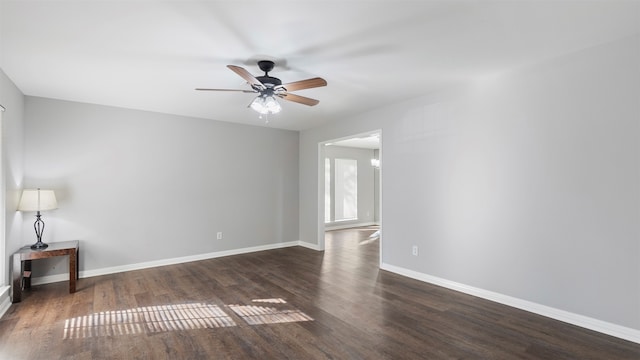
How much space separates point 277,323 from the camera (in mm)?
2975

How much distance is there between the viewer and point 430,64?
3.16 meters

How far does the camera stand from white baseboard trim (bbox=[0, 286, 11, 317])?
3.19 m

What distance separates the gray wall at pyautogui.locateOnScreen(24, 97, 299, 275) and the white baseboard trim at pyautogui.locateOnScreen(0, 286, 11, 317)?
3.02ft

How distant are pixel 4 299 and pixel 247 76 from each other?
3.43 meters

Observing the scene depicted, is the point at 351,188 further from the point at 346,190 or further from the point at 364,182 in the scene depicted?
the point at 364,182

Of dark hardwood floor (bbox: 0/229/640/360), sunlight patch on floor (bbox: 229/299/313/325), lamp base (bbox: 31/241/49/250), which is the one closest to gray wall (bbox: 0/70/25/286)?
lamp base (bbox: 31/241/49/250)

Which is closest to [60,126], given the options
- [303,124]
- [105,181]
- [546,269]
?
[105,181]

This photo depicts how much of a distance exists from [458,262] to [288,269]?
7.92 feet

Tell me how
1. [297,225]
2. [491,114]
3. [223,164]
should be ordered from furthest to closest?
[297,225]
[223,164]
[491,114]

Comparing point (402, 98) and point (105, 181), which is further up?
point (402, 98)

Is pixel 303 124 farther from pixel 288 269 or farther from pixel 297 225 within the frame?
pixel 288 269

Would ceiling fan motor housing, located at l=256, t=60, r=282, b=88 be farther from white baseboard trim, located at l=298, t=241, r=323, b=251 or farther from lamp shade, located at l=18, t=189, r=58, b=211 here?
white baseboard trim, located at l=298, t=241, r=323, b=251

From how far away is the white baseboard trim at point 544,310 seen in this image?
2.66 metres

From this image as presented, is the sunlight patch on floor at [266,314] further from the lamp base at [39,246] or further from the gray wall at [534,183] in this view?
the lamp base at [39,246]
